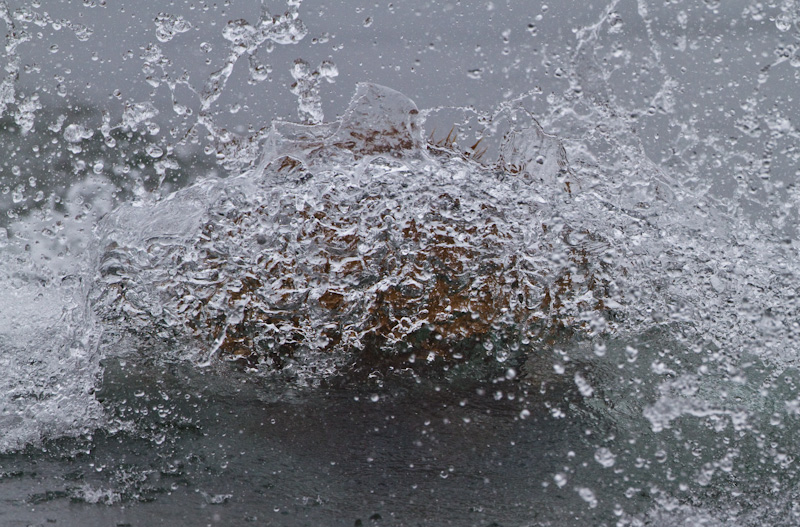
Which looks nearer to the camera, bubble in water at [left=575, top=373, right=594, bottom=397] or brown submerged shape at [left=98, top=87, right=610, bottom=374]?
bubble in water at [left=575, top=373, right=594, bottom=397]

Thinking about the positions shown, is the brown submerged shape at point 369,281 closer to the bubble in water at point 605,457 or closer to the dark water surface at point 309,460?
the dark water surface at point 309,460

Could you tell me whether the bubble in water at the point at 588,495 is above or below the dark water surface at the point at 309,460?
above

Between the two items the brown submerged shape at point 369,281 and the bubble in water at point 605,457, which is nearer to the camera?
the bubble in water at point 605,457

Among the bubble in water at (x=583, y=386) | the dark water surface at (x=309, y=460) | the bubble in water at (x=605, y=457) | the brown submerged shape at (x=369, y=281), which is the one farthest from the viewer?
the brown submerged shape at (x=369, y=281)

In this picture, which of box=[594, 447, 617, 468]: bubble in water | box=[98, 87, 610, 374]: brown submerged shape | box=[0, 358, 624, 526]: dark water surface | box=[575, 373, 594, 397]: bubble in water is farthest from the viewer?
box=[98, 87, 610, 374]: brown submerged shape

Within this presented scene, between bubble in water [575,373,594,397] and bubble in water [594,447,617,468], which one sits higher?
bubble in water [594,447,617,468]

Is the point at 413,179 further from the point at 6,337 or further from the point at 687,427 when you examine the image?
the point at 6,337

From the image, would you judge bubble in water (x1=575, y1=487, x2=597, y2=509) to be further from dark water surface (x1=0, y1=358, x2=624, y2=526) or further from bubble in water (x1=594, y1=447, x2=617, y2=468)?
bubble in water (x1=594, y1=447, x2=617, y2=468)

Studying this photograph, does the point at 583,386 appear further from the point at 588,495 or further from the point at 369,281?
the point at 369,281

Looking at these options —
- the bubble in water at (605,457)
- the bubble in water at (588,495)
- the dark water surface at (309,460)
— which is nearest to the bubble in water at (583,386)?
the dark water surface at (309,460)

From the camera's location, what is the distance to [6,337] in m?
3.55

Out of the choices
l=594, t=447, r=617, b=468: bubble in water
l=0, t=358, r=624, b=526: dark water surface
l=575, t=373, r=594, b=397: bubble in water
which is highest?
l=594, t=447, r=617, b=468: bubble in water

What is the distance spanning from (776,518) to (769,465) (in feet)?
1.18

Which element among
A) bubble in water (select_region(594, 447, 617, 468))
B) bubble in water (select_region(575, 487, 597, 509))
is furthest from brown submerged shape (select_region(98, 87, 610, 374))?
bubble in water (select_region(575, 487, 597, 509))
